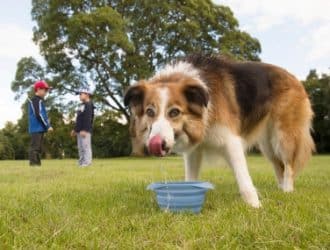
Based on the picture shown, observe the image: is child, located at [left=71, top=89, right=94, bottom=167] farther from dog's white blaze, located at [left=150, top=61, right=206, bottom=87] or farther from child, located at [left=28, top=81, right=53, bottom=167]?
dog's white blaze, located at [left=150, top=61, right=206, bottom=87]

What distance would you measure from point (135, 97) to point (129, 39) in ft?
79.4

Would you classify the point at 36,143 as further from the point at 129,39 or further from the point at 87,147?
the point at 129,39

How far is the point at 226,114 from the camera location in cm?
502

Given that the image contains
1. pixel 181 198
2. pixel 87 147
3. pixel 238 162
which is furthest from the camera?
pixel 87 147

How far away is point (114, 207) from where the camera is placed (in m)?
4.42

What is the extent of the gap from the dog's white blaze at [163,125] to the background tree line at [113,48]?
78.5ft

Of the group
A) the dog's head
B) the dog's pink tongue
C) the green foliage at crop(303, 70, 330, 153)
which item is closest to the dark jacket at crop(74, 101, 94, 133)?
the dog's head

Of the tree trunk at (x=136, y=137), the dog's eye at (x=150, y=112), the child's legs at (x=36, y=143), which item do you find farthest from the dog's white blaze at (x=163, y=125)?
the child's legs at (x=36, y=143)

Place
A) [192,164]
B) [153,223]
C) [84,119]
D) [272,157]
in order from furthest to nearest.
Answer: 1. [84,119]
2. [272,157]
3. [192,164]
4. [153,223]

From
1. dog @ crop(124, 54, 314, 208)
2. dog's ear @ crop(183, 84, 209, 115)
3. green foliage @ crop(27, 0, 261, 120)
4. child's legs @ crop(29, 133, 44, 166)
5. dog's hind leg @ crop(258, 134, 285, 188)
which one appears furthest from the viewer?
green foliage @ crop(27, 0, 261, 120)

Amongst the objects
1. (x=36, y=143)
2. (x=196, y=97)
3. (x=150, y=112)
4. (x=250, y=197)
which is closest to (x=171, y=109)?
(x=150, y=112)

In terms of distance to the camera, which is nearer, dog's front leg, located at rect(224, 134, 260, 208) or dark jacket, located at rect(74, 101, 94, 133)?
dog's front leg, located at rect(224, 134, 260, 208)

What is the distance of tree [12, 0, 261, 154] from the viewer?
28.8m

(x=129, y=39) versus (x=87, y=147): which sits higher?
(x=129, y=39)
